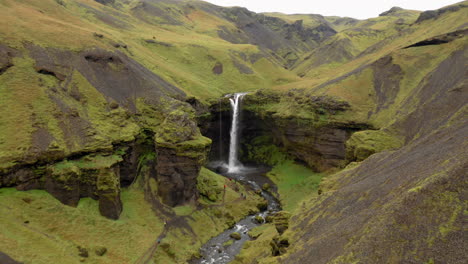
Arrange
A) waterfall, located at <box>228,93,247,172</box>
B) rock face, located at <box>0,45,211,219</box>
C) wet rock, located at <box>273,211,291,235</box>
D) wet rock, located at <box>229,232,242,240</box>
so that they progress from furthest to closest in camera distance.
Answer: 1. waterfall, located at <box>228,93,247,172</box>
2. wet rock, located at <box>229,232,242,240</box>
3. rock face, located at <box>0,45,211,219</box>
4. wet rock, located at <box>273,211,291,235</box>

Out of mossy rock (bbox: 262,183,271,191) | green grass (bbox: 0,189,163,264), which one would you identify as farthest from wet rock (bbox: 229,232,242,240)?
mossy rock (bbox: 262,183,271,191)

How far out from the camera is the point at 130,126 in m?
53.8

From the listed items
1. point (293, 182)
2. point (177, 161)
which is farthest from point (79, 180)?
point (293, 182)

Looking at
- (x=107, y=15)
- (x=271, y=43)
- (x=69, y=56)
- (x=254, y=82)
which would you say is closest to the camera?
(x=69, y=56)

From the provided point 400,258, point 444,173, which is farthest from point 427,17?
point 400,258

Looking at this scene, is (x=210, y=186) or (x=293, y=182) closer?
(x=210, y=186)

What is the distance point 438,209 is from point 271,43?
187 meters

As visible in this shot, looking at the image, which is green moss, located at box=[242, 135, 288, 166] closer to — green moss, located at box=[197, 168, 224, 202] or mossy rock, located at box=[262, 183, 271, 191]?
mossy rock, located at box=[262, 183, 271, 191]

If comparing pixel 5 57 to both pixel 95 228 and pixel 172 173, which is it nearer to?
pixel 95 228

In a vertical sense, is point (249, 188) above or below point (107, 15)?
below

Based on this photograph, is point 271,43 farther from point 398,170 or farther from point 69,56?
point 398,170

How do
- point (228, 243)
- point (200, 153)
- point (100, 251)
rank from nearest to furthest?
1. point (100, 251)
2. point (228, 243)
3. point (200, 153)

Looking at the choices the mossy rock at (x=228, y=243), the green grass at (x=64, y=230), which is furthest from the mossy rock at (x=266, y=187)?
the green grass at (x=64, y=230)

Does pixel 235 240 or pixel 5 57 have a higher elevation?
pixel 5 57
